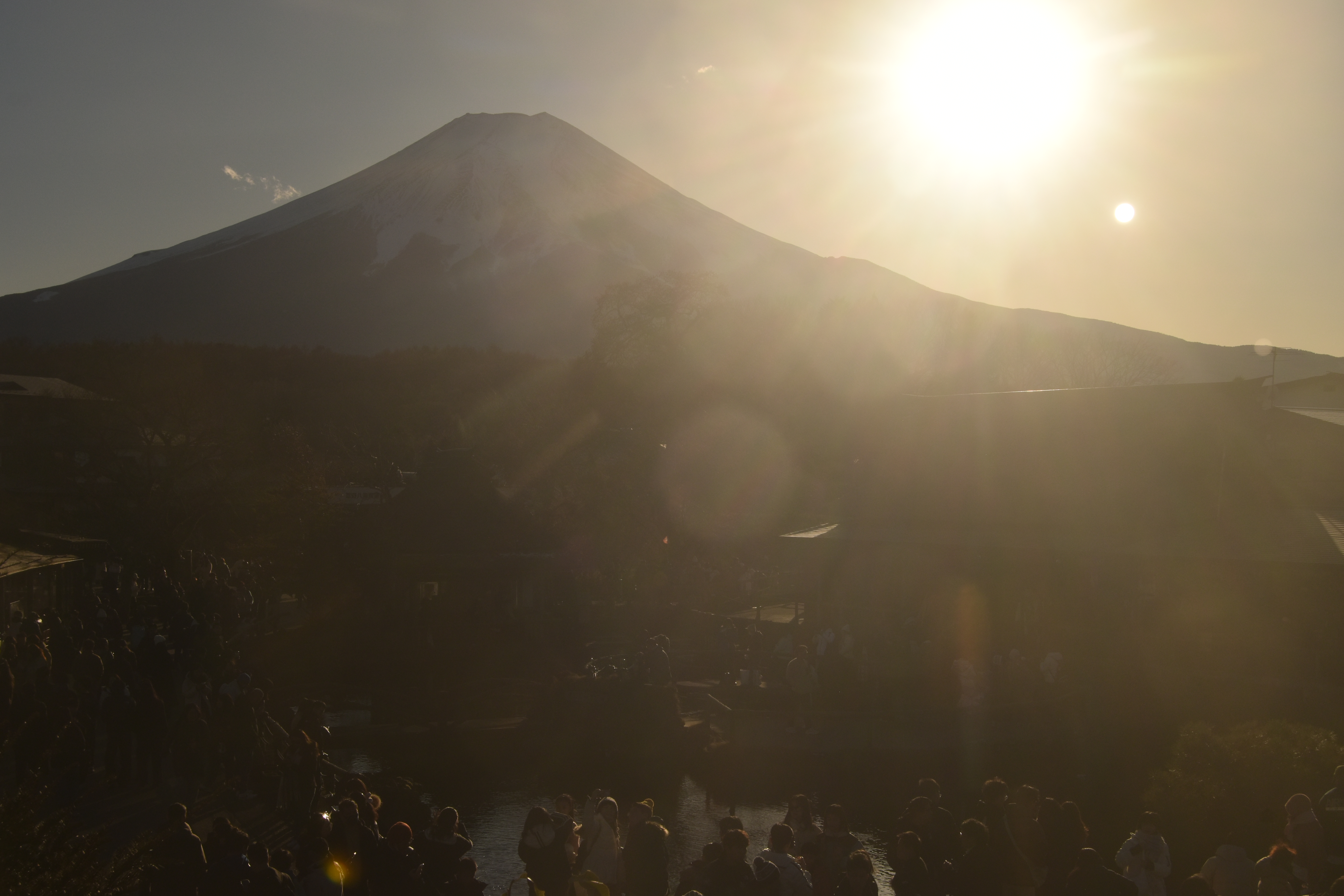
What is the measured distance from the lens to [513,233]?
6048 inches

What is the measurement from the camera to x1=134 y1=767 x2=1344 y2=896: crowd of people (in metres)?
5.67

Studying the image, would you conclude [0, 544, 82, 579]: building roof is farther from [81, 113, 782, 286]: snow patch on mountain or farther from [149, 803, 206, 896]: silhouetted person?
[81, 113, 782, 286]: snow patch on mountain

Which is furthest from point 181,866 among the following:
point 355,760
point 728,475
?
point 728,475

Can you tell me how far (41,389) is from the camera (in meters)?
47.3

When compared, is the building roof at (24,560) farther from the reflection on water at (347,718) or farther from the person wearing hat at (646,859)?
the person wearing hat at (646,859)

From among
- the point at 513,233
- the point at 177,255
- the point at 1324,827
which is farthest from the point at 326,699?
the point at 177,255

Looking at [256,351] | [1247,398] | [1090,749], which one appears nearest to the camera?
[1090,749]

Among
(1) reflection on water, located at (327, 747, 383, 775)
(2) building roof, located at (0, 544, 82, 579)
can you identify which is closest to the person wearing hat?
(1) reflection on water, located at (327, 747, 383, 775)

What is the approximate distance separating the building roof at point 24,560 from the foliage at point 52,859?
35.7 ft

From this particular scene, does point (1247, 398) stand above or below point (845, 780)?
above

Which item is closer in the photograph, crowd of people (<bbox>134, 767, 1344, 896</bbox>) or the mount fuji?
crowd of people (<bbox>134, 767, 1344, 896</bbox>)

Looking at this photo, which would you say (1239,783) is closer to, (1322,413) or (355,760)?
(355,760)

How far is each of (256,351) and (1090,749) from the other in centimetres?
7596

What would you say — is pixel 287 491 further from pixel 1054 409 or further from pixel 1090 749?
pixel 1090 749
